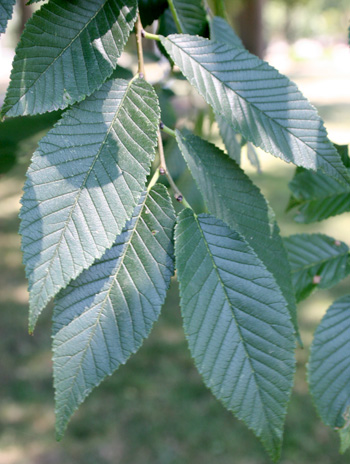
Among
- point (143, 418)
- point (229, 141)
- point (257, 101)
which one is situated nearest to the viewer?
point (257, 101)

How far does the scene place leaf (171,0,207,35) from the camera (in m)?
0.96

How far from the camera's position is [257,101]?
0.74 m

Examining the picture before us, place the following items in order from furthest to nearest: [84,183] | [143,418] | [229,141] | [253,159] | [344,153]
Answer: [143,418] < [253,159] < [229,141] < [344,153] < [84,183]

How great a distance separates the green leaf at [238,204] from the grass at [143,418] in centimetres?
183

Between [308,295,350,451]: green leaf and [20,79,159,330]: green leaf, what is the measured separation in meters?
0.42

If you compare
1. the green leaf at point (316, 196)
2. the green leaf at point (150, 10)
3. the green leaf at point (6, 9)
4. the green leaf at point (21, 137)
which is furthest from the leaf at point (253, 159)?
the green leaf at point (6, 9)

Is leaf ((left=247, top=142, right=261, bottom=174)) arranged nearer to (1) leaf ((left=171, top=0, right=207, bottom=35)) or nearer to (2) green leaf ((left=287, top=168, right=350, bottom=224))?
(2) green leaf ((left=287, top=168, right=350, bottom=224))

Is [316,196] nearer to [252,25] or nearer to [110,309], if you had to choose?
[110,309]

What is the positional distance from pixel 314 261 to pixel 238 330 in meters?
0.43

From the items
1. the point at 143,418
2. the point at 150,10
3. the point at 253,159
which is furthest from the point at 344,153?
the point at 143,418

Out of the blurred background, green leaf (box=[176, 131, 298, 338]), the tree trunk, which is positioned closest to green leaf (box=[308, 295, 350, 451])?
green leaf (box=[176, 131, 298, 338])

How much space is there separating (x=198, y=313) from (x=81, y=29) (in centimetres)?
43

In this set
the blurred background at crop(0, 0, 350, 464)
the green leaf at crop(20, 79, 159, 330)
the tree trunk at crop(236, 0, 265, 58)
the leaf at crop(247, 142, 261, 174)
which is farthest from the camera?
the tree trunk at crop(236, 0, 265, 58)

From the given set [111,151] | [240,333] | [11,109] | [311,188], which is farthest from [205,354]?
[311,188]
